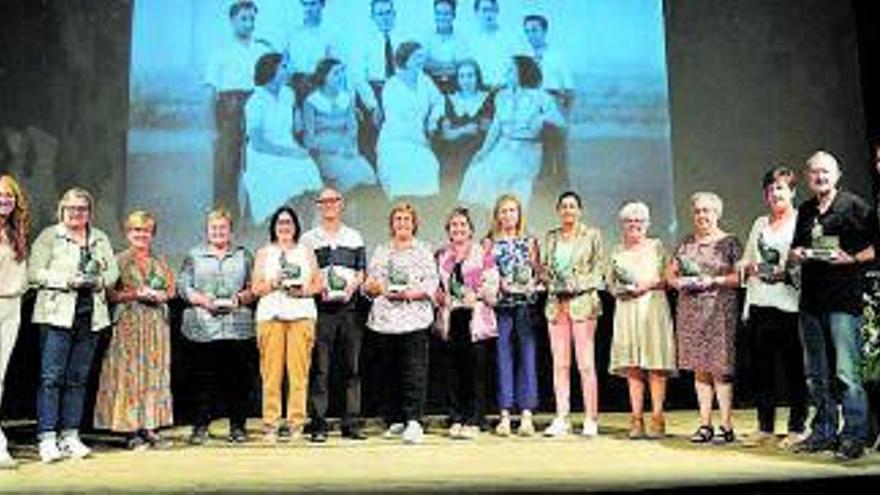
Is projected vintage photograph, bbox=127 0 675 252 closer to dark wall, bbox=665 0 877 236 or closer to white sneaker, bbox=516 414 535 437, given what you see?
dark wall, bbox=665 0 877 236

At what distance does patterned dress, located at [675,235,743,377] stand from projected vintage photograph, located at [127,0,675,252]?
191 cm

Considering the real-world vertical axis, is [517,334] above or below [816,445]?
above

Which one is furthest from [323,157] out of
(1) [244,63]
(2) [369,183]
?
(1) [244,63]

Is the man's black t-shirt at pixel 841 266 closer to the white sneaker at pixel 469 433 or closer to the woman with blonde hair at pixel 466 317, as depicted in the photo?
the woman with blonde hair at pixel 466 317

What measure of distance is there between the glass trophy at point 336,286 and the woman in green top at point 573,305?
125cm

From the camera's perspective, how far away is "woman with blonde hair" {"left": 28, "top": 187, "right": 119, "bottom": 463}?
4883 mm

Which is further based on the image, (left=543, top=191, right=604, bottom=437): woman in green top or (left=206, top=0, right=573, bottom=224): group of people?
(left=206, top=0, right=573, bottom=224): group of people

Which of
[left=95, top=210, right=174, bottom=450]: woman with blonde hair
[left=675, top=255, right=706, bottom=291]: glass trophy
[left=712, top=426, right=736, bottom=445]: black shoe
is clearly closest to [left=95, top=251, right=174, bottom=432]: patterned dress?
[left=95, top=210, right=174, bottom=450]: woman with blonde hair

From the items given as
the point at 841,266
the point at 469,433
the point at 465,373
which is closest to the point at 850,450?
A: the point at 841,266

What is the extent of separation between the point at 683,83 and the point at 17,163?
5134 mm

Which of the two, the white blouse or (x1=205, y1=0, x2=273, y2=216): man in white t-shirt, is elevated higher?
(x1=205, y1=0, x2=273, y2=216): man in white t-shirt

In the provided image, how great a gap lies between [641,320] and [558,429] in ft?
2.72

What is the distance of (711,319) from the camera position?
527 centimetres

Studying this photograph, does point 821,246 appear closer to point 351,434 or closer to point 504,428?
point 504,428
